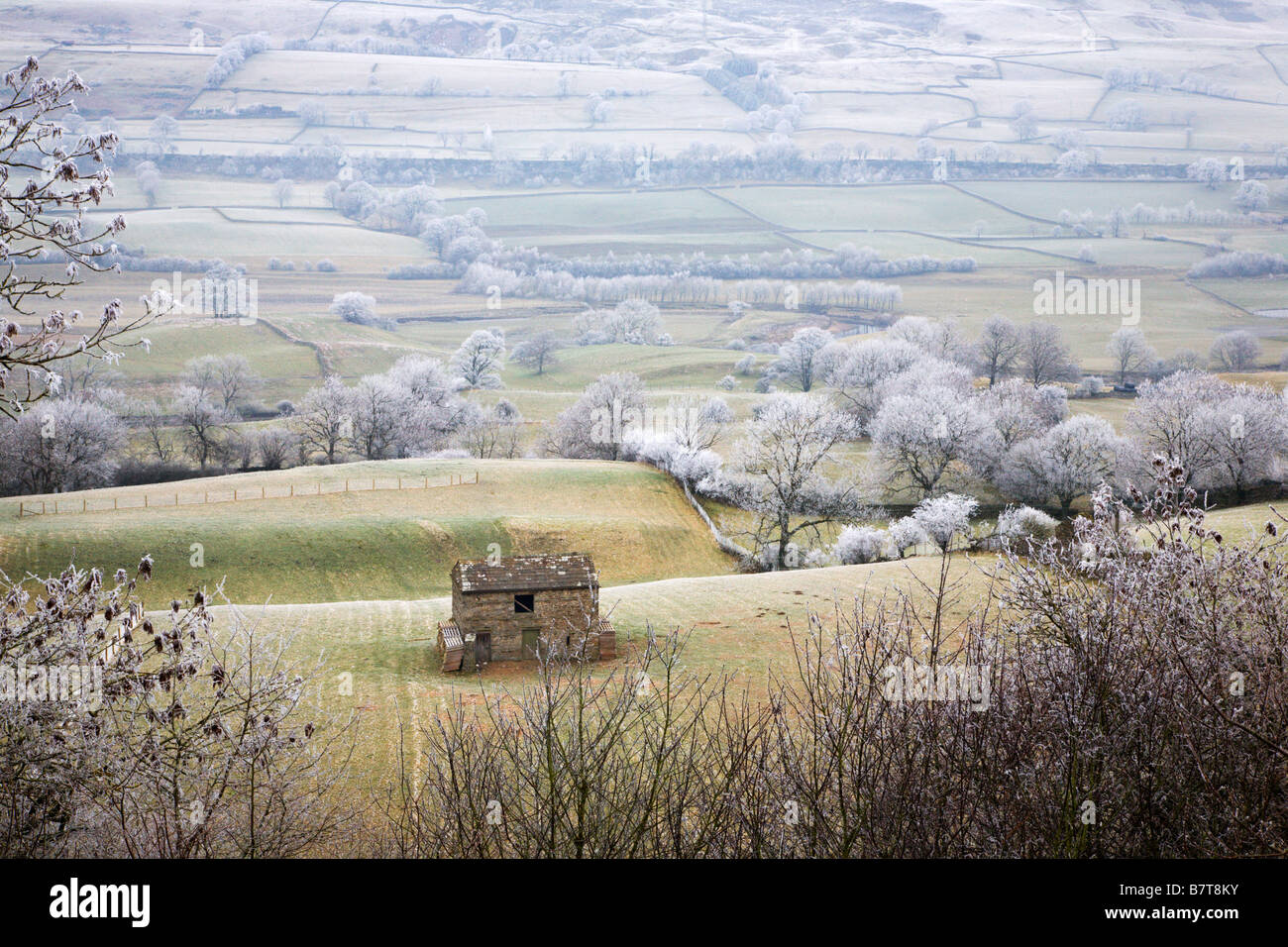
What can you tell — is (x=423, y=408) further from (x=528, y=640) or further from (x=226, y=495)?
(x=528, y=640)

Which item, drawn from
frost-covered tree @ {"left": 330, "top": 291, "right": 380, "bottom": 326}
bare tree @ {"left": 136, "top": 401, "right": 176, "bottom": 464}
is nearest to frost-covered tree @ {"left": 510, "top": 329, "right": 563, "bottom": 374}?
frost-covered tree @ {"left": 330, "top": 291, "right": 380, "bottom": 326}

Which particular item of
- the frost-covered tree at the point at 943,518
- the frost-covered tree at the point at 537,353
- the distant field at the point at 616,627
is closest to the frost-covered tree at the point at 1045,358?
the frost-covered tree at the point at 943,518

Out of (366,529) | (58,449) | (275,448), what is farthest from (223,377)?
(366,529)

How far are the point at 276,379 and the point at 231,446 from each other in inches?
1751

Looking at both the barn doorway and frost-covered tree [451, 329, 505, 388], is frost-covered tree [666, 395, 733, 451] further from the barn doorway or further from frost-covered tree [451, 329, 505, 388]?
the barn doorway

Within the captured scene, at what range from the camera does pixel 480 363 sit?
134125 mm

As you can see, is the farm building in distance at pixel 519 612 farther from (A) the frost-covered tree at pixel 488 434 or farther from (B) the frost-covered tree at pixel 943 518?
(A) the frost-covered tree at pixel 488 434

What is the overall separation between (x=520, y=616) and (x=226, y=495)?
129 feet

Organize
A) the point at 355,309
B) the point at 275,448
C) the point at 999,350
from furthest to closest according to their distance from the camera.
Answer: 1. the point at 355,309
2. the point at 999,350
3. the point at 275,448

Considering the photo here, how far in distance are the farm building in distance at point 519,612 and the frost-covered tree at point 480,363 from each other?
9187 centimetres

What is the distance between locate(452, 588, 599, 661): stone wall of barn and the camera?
113ft

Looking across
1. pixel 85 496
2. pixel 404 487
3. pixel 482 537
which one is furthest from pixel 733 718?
pixel 85 496

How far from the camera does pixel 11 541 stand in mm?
51812
